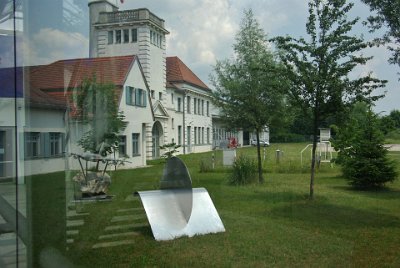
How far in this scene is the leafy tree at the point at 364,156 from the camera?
10.9 m

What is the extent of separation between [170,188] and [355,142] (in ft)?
20.7

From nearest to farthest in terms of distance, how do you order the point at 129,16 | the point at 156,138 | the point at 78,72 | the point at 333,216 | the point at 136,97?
the point at 78,72, the point at 129,16, the point at 136,97, the point at 156,138, the point at 333,216

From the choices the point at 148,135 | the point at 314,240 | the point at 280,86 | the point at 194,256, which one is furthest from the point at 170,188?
the point at 280,86

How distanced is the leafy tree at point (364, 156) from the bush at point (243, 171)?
80.7 inches

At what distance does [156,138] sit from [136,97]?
78cm

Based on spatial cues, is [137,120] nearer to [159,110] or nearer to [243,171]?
[159,110]

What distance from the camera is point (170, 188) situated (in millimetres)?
6480

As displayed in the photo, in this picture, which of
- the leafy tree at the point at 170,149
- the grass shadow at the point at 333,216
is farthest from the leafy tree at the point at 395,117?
the leafy tree at the point at 170,149

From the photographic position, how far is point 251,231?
623 cm

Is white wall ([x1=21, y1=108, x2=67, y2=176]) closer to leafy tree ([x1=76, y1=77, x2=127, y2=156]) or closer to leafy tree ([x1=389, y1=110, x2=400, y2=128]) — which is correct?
leafy tree ([x1=76, y1=77, x2=127, y2=156])

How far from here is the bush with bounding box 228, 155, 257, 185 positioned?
404 inches

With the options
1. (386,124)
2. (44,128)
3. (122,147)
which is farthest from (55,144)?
(386,124)

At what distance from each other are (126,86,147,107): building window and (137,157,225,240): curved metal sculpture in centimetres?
97

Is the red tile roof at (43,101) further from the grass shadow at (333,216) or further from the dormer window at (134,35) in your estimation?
the grass shadow at (333,216)
